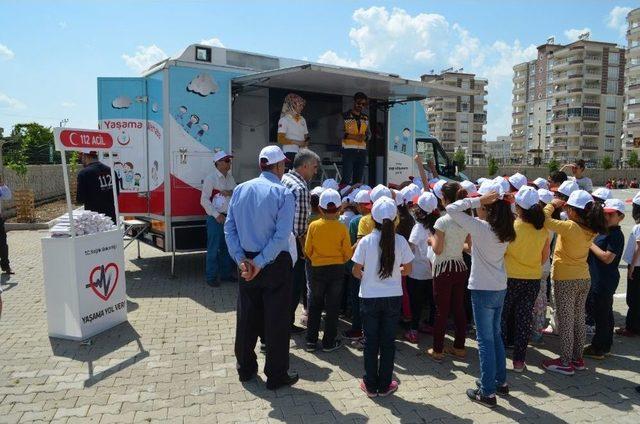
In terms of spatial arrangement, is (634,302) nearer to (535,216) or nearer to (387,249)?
(535,216)

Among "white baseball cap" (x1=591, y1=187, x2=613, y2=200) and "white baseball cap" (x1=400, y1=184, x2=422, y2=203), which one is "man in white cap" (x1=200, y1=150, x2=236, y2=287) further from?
"white baseball cap" (x1=591, y1=187, x2=613, y2=200)

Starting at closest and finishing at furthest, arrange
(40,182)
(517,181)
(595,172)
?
(517,181) < (40,182) < (595,172)

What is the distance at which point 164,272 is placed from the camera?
334 inches

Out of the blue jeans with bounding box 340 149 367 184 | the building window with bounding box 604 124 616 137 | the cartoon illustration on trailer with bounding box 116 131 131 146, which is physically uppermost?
the building window with bounding box 604 124 616 137

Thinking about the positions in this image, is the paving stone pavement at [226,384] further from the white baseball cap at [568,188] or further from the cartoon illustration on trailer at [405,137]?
the cartoon illustration on trailer at [405,137]

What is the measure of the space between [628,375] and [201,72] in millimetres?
6368

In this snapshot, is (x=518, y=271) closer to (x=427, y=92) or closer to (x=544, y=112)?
(x=427, y=92)

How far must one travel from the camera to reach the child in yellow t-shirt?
4.69 metres

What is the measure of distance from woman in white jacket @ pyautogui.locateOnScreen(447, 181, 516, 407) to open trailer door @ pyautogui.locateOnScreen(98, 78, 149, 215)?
5376 millimetres

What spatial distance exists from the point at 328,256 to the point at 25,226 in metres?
13.0

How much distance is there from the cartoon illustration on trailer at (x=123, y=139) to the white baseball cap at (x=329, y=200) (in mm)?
4272

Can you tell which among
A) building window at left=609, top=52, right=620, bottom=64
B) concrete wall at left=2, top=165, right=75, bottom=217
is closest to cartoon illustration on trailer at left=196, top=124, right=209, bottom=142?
concrete wall at left=2, top=165, right=75, bottom=217

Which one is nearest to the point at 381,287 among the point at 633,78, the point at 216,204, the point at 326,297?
the point at 326,297

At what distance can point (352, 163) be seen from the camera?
8.73 metres
